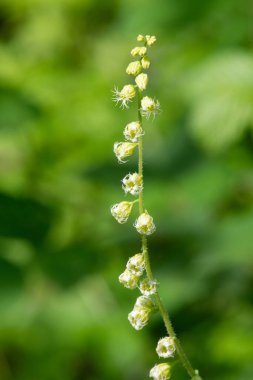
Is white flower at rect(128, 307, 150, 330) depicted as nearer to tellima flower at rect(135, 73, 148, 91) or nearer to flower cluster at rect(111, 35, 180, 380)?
flower cluster at rect(111, 35, 180, 380)

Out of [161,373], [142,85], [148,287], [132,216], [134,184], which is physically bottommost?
[161,373]

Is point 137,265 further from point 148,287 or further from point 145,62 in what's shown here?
point 145,62

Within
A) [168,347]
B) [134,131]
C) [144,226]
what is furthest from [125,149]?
[168,347]

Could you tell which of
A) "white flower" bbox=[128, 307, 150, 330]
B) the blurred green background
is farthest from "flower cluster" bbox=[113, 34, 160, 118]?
the blurred green background

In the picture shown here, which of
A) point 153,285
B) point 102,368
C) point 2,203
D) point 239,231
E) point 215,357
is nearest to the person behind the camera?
point 153,285

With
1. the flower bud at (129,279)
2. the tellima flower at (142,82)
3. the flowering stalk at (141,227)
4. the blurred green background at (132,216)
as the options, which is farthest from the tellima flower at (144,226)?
the blurred green background at (132,216)

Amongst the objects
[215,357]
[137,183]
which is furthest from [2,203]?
[137,183]

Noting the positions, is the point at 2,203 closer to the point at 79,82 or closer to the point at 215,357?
the point at 215,357
